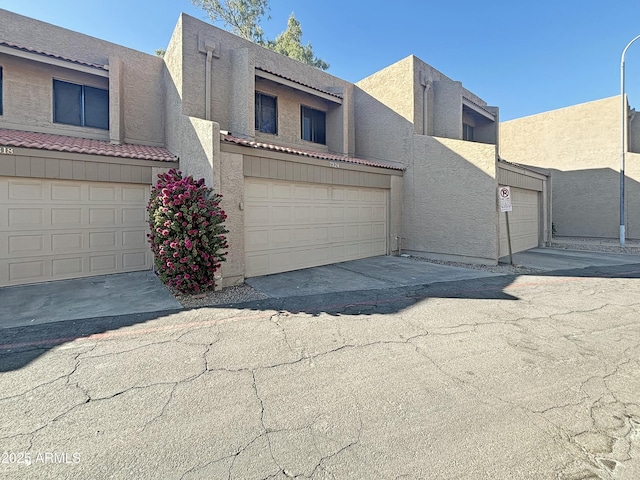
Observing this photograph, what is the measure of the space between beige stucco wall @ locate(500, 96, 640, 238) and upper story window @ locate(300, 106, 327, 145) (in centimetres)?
1546

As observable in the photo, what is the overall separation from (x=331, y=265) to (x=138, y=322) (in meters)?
5.99

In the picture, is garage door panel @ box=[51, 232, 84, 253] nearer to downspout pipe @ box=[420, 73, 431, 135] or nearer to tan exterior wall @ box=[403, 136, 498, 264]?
tan exterior wall @ box=[403, 136, 498, 264]

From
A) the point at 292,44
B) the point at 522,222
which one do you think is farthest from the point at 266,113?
the point at 292,44

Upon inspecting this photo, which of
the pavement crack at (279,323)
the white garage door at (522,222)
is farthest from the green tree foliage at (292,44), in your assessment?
the pavement crack at (279,323)

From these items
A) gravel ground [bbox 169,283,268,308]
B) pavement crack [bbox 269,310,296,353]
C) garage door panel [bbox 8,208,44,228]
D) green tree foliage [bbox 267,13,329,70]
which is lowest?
pavement crack [bbox 269,310,296,353]

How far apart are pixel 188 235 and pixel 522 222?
1316 centimetres

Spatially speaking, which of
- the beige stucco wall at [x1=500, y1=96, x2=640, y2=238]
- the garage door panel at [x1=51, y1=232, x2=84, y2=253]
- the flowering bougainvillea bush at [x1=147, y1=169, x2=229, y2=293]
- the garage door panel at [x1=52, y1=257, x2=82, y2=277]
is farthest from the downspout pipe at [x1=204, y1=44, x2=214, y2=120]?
the beige stucco wall at [x1=500, y1=96, x2=640, y2=238]

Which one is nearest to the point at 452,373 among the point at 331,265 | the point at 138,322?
the point at 138,322

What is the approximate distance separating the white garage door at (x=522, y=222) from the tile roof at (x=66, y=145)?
11424 millimetres

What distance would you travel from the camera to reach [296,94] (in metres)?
12.5

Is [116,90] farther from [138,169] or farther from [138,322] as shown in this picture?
[138,322]

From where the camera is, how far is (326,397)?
2.98 m

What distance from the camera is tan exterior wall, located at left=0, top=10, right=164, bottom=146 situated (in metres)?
9.21

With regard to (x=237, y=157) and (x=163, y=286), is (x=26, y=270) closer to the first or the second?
(x=163, y=286)
